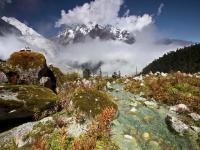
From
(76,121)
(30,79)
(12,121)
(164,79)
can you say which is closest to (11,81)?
(30,79)

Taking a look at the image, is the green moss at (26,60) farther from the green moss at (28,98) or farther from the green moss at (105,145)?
the green moss at (105,145)

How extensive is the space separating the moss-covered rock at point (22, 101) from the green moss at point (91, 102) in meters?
1.37

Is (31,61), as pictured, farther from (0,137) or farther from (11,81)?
(0,137)

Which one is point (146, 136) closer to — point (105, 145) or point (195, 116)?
point (105, 145)

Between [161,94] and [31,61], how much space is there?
7.99 metres

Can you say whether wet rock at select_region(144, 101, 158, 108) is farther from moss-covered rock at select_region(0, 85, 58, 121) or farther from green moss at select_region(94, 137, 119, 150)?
green moss at select_region(94, 137, 119, 150)

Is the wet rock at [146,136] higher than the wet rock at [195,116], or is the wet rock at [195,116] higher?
→ the wet rock at [195,116]

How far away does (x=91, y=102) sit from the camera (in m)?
12.7

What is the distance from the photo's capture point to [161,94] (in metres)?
16.1

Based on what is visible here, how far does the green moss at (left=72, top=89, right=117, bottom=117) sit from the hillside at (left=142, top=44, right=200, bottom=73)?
133488 millimetres

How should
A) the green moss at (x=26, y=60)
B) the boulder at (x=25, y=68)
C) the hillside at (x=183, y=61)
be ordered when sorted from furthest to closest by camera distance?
the hillside at (x=183, y=61), the green moss at (x=26, y=60), the boulder at (x=25, y=68)

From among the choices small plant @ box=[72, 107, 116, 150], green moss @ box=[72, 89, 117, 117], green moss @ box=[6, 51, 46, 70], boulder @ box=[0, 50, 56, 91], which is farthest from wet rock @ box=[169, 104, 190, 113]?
green moss @ box=[6, 51, 46, 70]

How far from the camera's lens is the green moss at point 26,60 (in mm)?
17391

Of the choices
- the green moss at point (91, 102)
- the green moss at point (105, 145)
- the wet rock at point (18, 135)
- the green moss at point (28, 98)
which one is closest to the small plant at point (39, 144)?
the wet rock at point (18, 135)
